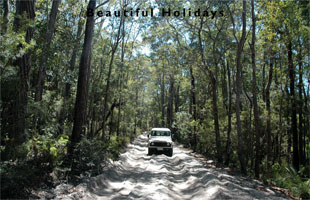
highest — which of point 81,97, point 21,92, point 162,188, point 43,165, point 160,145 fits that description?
point 81,97

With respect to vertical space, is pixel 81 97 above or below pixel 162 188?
above

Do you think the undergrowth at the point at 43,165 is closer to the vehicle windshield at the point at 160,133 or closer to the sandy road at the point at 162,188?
the sandy road at the point at 162,188

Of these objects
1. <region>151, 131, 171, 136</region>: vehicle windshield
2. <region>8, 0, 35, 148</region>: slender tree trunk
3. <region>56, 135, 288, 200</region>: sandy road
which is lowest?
<region>56, 135, 288, 200</region>: sandy road

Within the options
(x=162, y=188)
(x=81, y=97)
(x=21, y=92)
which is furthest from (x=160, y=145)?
(x=21, y=92)

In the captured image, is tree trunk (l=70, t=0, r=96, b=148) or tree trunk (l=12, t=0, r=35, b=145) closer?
tree trunk (l=12, t=0, r=35, b=145)

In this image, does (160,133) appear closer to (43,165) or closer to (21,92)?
(43,165)

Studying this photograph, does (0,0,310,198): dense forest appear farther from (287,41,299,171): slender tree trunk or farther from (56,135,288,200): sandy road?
(56,135,288,200): sandy road

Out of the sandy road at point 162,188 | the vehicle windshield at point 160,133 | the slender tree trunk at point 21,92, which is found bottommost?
the sandy road at point 162,188

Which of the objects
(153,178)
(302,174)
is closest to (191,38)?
(302,174)

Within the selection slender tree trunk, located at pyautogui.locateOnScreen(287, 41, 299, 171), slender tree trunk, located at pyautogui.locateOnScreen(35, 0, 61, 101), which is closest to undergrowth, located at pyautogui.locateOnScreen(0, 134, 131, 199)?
slender tree trunk, located at pyautogui.locateOnScreen(35, 0, 61, 101)

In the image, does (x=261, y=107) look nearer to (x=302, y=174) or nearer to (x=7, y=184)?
(x=302, y=174)

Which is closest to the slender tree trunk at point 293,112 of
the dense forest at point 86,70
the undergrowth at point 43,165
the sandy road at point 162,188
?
the dense forest at point 86,70

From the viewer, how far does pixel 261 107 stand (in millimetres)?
19859

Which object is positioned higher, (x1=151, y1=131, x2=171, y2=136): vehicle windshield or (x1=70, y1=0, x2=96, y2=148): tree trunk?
(x1=70, y1=0, x2=96, y2=148): tree trunk
